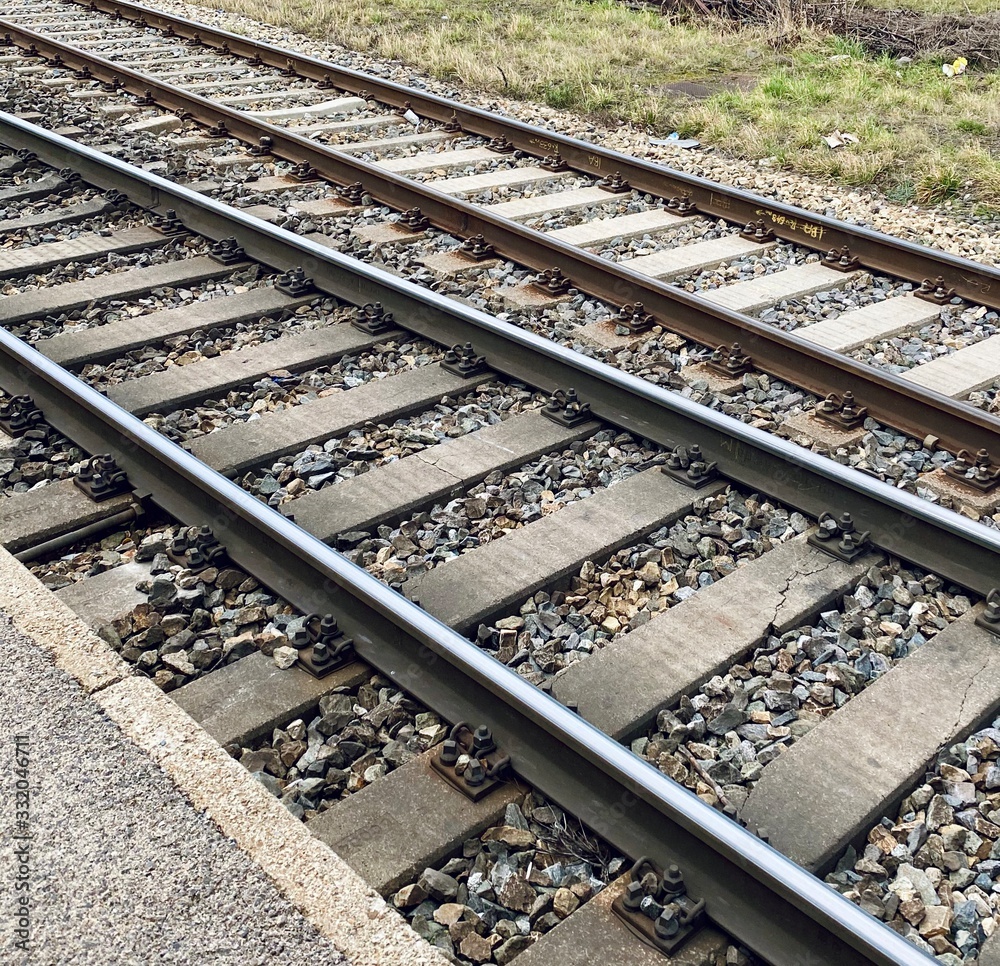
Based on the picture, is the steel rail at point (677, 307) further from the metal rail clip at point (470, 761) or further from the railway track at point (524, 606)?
the metal rail clip at point (470, 761)

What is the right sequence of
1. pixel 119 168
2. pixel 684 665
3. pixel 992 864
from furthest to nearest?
pixel 119 168 < pixel 684 665 < pixel 992 864

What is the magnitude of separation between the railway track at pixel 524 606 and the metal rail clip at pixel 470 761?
0.04 metres

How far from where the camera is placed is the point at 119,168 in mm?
7992

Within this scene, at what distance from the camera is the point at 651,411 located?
507 cm

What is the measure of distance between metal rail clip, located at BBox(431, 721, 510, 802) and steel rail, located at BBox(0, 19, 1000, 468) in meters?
2.81

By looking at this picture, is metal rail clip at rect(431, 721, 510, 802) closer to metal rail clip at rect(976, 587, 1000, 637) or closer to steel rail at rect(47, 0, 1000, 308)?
metal rail clip at rect(976, 587, 1000, 637)

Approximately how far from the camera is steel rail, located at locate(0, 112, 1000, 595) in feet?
13.6

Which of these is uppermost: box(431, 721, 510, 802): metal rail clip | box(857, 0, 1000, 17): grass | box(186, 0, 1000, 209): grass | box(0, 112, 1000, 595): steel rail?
box(857, 0, 1000, 17): grass

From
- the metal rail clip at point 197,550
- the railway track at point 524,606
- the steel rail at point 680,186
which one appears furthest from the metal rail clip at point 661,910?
the steel rail at point 680,186

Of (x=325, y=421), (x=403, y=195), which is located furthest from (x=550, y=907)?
(x=403, y=195)

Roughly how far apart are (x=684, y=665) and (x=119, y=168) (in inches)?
236

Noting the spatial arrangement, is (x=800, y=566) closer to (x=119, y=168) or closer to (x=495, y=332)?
(x=495, y=332)

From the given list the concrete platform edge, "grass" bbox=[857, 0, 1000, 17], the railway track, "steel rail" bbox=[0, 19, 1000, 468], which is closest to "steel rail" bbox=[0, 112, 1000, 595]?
the railway track

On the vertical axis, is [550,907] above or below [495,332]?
below
